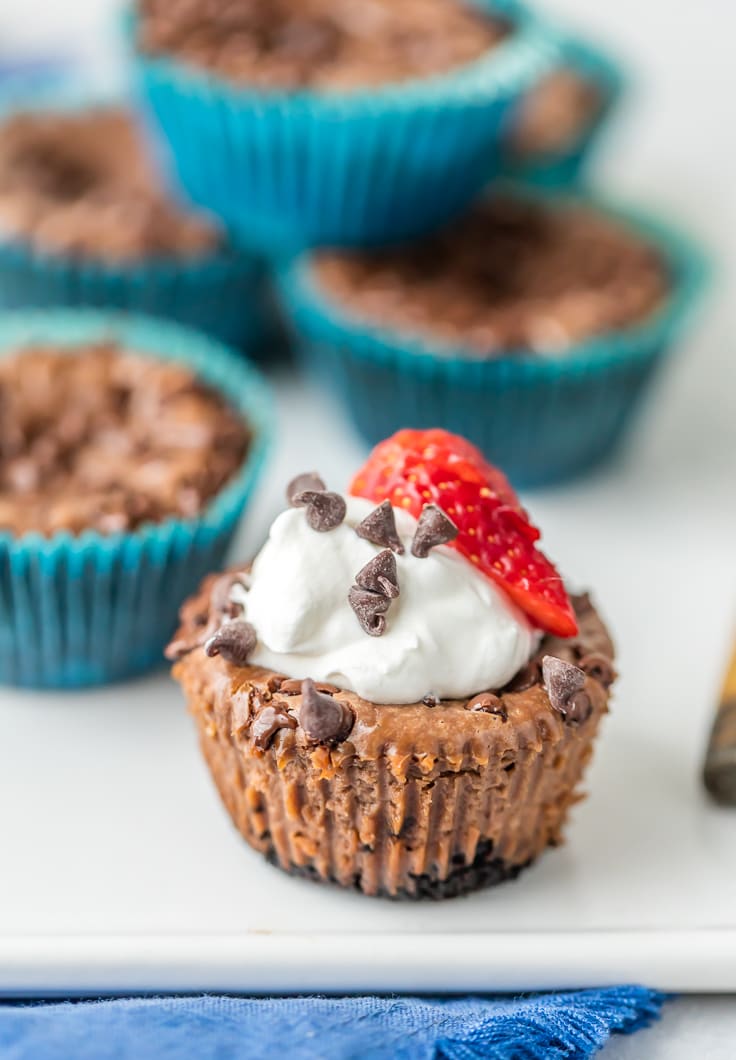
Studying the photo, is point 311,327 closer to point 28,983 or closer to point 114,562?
point 114,562

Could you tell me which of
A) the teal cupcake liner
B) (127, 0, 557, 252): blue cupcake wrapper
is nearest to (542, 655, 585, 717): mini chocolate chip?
(127, 0, 557, 252): blue cupcake wrapper

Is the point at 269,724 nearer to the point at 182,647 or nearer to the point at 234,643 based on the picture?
the point at 234,643

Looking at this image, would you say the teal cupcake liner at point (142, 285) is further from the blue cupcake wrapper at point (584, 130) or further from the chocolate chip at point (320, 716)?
the chocolate chip at point (320, 716)

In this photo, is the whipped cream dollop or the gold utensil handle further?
the gold utensil handle

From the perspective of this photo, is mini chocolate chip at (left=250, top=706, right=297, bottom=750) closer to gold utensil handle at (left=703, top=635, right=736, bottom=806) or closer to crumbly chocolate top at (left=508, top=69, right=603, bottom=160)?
gold utensil handle at (left=703, top=635, right=736, bottom=806)

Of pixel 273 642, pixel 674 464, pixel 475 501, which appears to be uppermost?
pixel 475 501

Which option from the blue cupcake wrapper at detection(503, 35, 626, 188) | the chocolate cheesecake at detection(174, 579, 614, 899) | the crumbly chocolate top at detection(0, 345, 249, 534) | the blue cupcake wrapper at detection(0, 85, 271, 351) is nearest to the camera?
the chocolate cheesecake at detection(174, 579, 614, 899)

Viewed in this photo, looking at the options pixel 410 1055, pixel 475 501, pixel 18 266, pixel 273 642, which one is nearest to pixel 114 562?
pixel 273 642
